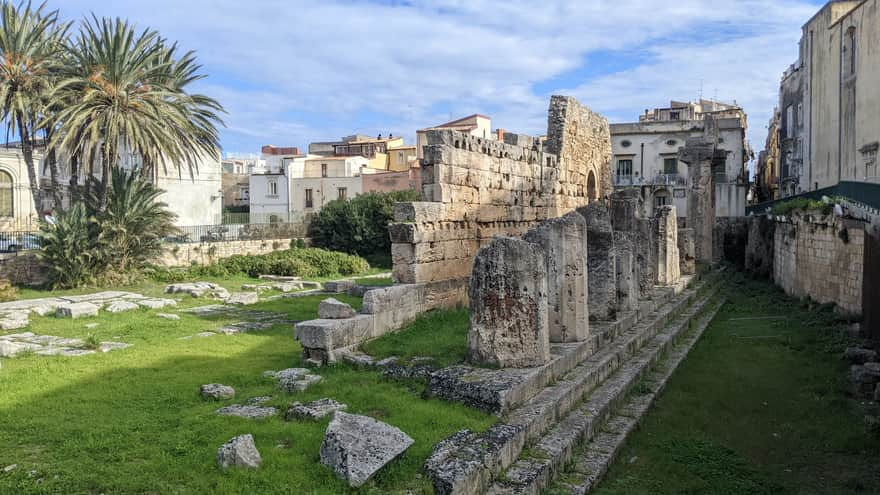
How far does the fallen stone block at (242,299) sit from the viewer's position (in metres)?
15.8

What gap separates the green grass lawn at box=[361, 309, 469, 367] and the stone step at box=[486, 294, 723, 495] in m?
1.58

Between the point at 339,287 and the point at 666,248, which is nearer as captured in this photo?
the point at 666,248

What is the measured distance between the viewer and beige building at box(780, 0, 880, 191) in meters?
21.5

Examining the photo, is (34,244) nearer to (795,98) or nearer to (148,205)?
(148,205)

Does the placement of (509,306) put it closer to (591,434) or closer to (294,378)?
(591,434)

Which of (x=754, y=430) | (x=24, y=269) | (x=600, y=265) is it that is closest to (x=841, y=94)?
(x=600, y=265)

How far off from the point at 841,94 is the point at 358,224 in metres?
20.3

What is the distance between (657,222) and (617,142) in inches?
Result: 1201

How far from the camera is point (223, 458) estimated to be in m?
4.98

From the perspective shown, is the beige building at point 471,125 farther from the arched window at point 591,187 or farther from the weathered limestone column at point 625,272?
the weathered limestone column at point 625,272

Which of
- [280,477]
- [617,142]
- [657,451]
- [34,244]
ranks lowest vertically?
[657,451]

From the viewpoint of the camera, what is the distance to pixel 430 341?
30.1ft

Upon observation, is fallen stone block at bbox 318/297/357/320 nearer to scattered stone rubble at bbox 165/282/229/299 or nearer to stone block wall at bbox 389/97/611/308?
stone block wall at bbox 389/97/611/308

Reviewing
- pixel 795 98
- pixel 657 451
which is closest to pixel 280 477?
pixel 657 451
